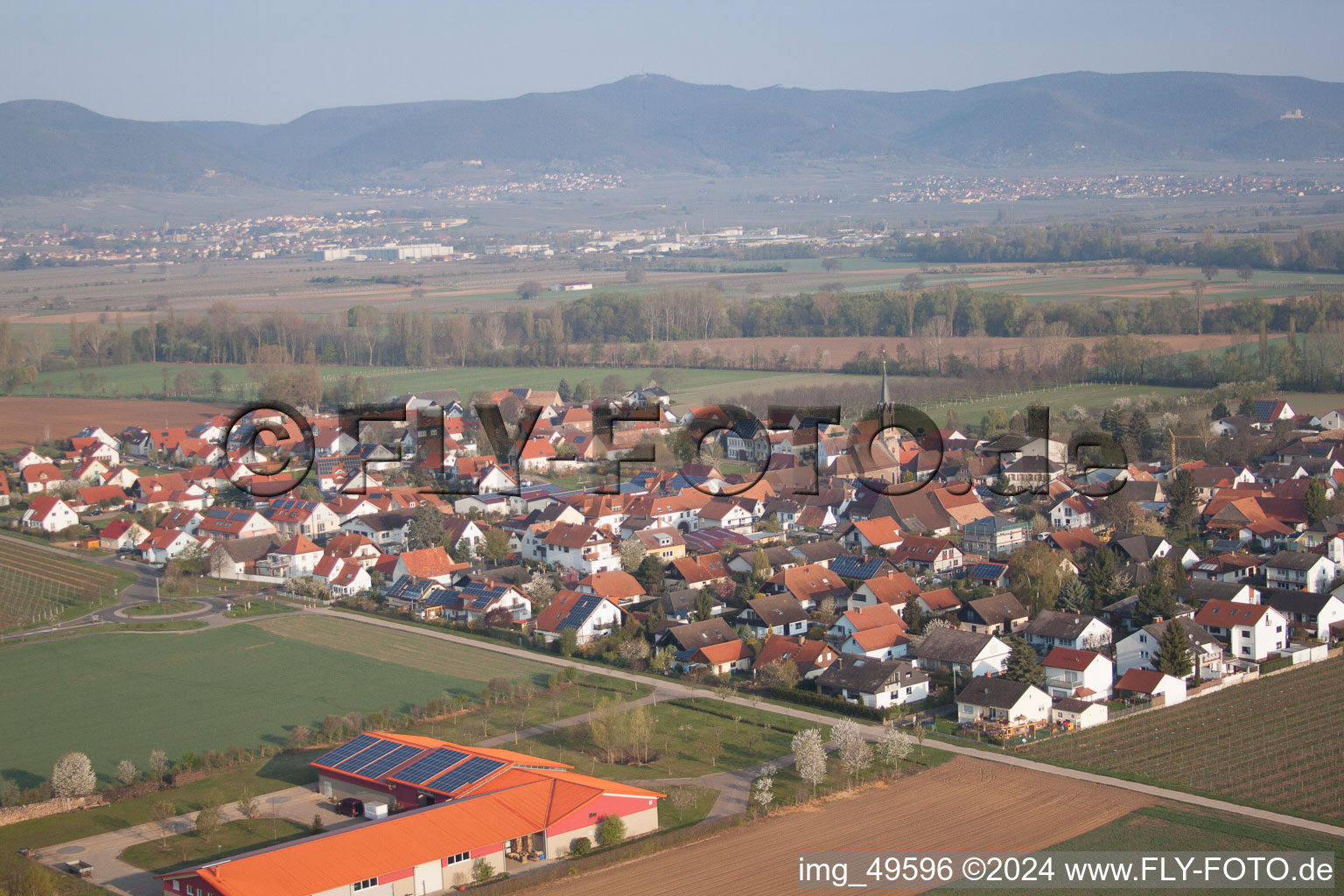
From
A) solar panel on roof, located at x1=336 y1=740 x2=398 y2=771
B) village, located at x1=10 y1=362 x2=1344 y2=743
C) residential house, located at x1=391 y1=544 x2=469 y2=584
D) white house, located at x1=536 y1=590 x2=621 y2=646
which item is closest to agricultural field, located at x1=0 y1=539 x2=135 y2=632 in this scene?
village, located at x1=10 y1=362 x2=1344 y2=743

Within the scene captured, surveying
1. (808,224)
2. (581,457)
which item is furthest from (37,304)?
(808,224)

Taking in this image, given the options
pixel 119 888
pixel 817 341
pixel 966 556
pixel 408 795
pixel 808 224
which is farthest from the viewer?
pixel 808 224

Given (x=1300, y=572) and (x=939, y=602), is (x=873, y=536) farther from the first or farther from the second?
(x=1300, y=572)

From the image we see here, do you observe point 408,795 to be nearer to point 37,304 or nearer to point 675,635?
point 675,635

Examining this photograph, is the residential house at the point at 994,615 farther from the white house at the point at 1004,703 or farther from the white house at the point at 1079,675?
the white house at the point at 1004,703

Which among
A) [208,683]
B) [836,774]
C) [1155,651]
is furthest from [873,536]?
[208,683]

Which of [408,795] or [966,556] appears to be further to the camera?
[966,556]

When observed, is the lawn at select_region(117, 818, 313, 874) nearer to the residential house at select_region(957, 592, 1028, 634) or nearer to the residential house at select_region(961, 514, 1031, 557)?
the residential house at select_region(957, 592, 1028, 634)

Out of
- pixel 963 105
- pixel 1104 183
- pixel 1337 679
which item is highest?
pixel 963 105
